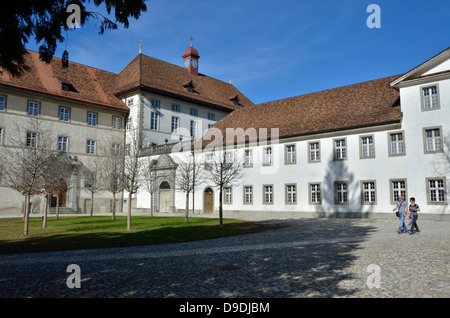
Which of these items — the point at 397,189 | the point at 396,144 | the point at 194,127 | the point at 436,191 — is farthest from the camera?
the point at 194,127

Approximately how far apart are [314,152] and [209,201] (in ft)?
35.8

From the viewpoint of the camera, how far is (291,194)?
2833cm

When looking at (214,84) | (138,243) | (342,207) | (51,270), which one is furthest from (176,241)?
(214,84)

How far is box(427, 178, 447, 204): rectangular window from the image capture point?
2209 centimetres

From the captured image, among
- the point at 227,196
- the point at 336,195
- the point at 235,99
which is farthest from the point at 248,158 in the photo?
the point at 235,99

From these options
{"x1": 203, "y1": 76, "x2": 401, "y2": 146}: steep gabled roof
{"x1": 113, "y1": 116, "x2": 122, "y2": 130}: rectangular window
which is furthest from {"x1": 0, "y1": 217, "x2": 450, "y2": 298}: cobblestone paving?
{"x1": 113, "y1": 116, "x2": 122, "y2": 130}: rectangular window

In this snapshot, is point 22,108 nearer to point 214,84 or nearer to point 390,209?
point 214,84

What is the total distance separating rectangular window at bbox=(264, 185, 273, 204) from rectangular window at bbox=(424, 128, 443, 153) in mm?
11571

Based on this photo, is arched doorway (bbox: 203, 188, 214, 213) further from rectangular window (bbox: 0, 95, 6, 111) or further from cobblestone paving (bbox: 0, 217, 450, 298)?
cobblestone paving (bbox: 0, 217, 450, 298)

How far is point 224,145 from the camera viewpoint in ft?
105

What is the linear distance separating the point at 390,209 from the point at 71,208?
93.4 feet

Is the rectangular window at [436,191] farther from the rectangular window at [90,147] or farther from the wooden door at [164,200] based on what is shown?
the rectangular window at [90,147]

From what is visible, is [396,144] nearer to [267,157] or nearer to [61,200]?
[267,157]

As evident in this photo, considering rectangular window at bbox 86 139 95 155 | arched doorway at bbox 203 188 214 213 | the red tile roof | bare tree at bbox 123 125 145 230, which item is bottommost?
arched doorway at bbox 203 188 214 213
